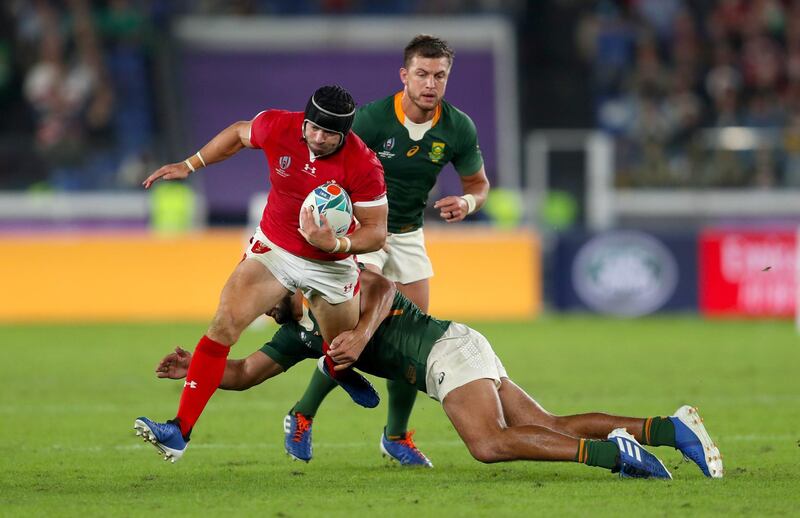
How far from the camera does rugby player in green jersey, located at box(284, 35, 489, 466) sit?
8.30 metres

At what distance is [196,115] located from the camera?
26141 mm

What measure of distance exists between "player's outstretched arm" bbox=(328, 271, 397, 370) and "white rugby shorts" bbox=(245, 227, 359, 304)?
0.40 feet

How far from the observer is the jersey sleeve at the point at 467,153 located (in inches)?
344

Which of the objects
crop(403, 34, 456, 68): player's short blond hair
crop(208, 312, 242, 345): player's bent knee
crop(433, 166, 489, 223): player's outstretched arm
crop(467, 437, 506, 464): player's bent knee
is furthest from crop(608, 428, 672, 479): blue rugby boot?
crop(403, 34, 456, 68): player's short blond hair

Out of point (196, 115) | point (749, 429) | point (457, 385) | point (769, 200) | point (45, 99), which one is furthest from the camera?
point (196, 115)

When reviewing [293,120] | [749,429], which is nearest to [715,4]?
[749,429]

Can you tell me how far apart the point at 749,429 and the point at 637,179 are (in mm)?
12174

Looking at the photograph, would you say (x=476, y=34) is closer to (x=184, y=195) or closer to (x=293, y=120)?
(x=184, y=195)

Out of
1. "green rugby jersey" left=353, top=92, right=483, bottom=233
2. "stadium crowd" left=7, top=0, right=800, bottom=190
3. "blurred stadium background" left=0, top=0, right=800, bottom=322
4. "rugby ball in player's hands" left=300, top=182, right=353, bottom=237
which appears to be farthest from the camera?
"stadium crowd" left=7, top=0, right=800, bottom=190

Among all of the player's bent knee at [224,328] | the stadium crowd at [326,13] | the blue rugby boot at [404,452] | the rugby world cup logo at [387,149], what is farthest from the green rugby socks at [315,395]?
the stadium crowd at [326,13]

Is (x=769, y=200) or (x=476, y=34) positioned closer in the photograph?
(x=769, y=200)

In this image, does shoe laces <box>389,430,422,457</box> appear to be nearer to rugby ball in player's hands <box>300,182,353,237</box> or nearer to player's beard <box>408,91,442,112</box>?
rugby ball in player's hands <box>300,182,353,237</box>

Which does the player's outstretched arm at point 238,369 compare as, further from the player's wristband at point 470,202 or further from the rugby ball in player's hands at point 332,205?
the player's wristband at point 470,202

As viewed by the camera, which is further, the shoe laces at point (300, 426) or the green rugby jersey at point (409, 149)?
the green rugby jersey at point (409, 149)
